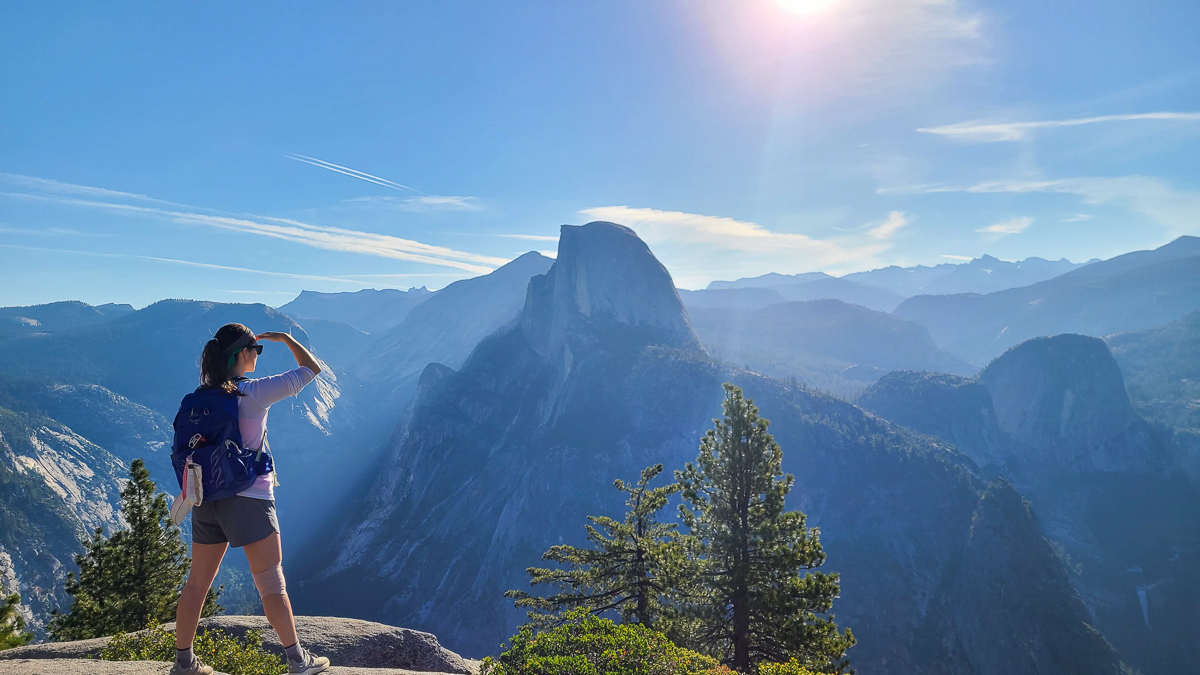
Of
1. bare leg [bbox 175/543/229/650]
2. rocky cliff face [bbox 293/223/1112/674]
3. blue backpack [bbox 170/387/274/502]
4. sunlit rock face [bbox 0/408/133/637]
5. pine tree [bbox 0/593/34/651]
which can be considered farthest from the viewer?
sunlit rock face [bbox 0/408/133/637]

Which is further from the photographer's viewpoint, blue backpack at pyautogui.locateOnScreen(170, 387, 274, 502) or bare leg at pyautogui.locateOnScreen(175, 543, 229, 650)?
bare leg at pyautogui.locateOnScreen(175, 543, 229, 650)

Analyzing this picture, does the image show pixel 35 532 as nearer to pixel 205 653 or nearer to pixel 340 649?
pixel 340 649

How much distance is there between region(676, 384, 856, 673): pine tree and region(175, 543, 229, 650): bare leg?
14.0m

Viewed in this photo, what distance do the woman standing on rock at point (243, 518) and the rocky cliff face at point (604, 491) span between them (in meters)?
112

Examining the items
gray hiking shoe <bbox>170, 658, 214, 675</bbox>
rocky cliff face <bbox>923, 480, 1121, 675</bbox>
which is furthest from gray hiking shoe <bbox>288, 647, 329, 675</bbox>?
rocky cliff face <bbox>923, 480, 1121, 675</bbox>

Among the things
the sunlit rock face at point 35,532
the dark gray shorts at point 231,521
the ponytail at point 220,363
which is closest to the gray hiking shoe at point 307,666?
the dark gray shorts at point 231,521

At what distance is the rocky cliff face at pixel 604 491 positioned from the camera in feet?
354

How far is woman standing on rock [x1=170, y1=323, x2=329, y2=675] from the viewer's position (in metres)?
5.73

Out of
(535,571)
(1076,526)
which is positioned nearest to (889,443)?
(1076,526)

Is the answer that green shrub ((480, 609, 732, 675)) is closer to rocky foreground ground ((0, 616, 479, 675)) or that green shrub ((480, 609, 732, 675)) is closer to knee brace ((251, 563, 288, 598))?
rocky foreground ground ((0, 616, 479, 675))

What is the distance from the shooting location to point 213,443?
5629mm

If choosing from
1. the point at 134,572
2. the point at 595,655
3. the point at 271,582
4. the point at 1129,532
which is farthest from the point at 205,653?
the point at 1129,532

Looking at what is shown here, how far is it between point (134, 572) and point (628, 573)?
23.4 m

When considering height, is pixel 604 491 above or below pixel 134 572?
below
